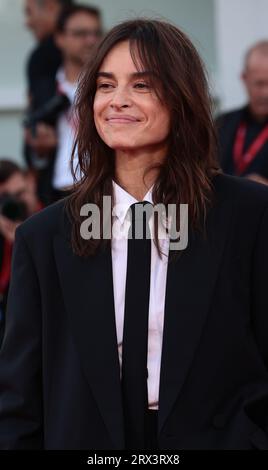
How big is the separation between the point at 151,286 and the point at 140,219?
0.60ft

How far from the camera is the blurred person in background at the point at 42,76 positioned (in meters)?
5.43

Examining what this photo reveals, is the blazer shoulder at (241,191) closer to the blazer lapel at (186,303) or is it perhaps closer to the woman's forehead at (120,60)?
the blazer lapel at (186,303)

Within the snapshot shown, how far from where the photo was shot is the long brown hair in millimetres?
2730

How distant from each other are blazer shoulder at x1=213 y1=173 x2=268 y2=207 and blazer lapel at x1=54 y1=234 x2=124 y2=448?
0.33 metres

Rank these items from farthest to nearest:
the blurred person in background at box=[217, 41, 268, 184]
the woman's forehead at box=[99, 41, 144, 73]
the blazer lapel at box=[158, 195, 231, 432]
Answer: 1. the blurred person in background at box=[217, 41, 268, 184]
2. the woman's forehead at box=[99, 41, 144, 73]
3. the blazer lapel at box=[158, 195, 231, 432]

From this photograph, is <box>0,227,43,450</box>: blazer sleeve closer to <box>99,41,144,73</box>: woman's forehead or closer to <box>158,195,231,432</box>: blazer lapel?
<box>158,195,231,432</box>: blazer lapel

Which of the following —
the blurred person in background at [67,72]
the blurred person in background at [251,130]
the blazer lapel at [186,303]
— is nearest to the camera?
the blazer lapel at [186,303]

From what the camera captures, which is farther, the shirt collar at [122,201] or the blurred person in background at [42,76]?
the blurred person in background at [42,76]

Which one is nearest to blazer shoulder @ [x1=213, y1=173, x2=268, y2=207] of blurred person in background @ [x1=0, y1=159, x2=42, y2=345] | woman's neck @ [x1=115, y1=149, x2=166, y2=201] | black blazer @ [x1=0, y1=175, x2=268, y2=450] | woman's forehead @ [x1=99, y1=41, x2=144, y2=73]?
black blazer @ [x1=0, y1=175, x2=268, y2=450]

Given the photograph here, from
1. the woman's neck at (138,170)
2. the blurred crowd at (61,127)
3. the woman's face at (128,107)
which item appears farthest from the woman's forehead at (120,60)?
the blurred crowd at (61,127)

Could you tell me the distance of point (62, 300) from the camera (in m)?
2.75

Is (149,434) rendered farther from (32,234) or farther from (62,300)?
(32,234)

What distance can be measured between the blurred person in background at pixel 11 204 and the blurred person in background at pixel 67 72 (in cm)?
15
